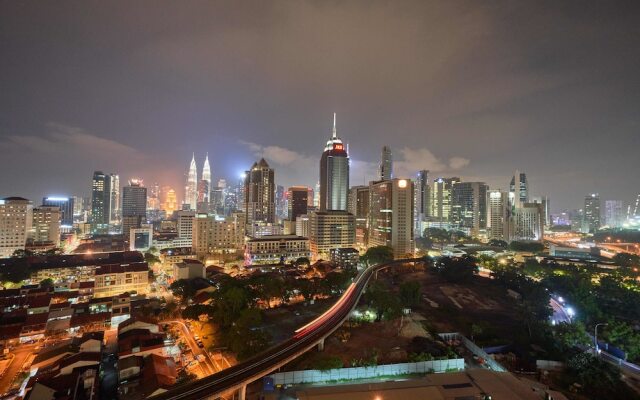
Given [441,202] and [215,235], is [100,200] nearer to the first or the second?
[215,235]

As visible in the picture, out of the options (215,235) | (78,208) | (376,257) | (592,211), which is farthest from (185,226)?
(592,211)

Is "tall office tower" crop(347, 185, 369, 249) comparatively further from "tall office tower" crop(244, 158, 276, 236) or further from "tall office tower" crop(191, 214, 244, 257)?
"tall office tower" crop(191, 214, 244, 257)

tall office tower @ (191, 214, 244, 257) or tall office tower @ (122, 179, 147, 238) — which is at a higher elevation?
tall office tower @ (122, 179, 147, 238)

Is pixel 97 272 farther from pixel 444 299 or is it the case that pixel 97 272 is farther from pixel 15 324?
pixel 444 299

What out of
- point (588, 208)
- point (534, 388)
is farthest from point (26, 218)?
point (588, 208)

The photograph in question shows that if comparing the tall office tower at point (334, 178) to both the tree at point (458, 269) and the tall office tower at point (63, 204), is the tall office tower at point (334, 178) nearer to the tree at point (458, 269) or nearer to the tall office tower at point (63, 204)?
the tree at point (458, 269)

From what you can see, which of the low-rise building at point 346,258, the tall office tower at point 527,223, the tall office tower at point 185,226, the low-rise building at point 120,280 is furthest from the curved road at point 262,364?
the tall office tower at point 527,223

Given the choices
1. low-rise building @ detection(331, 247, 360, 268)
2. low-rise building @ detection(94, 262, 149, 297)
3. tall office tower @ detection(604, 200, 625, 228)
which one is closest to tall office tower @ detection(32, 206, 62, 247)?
low-rise building @ detection(94, 262, 149, 297)
